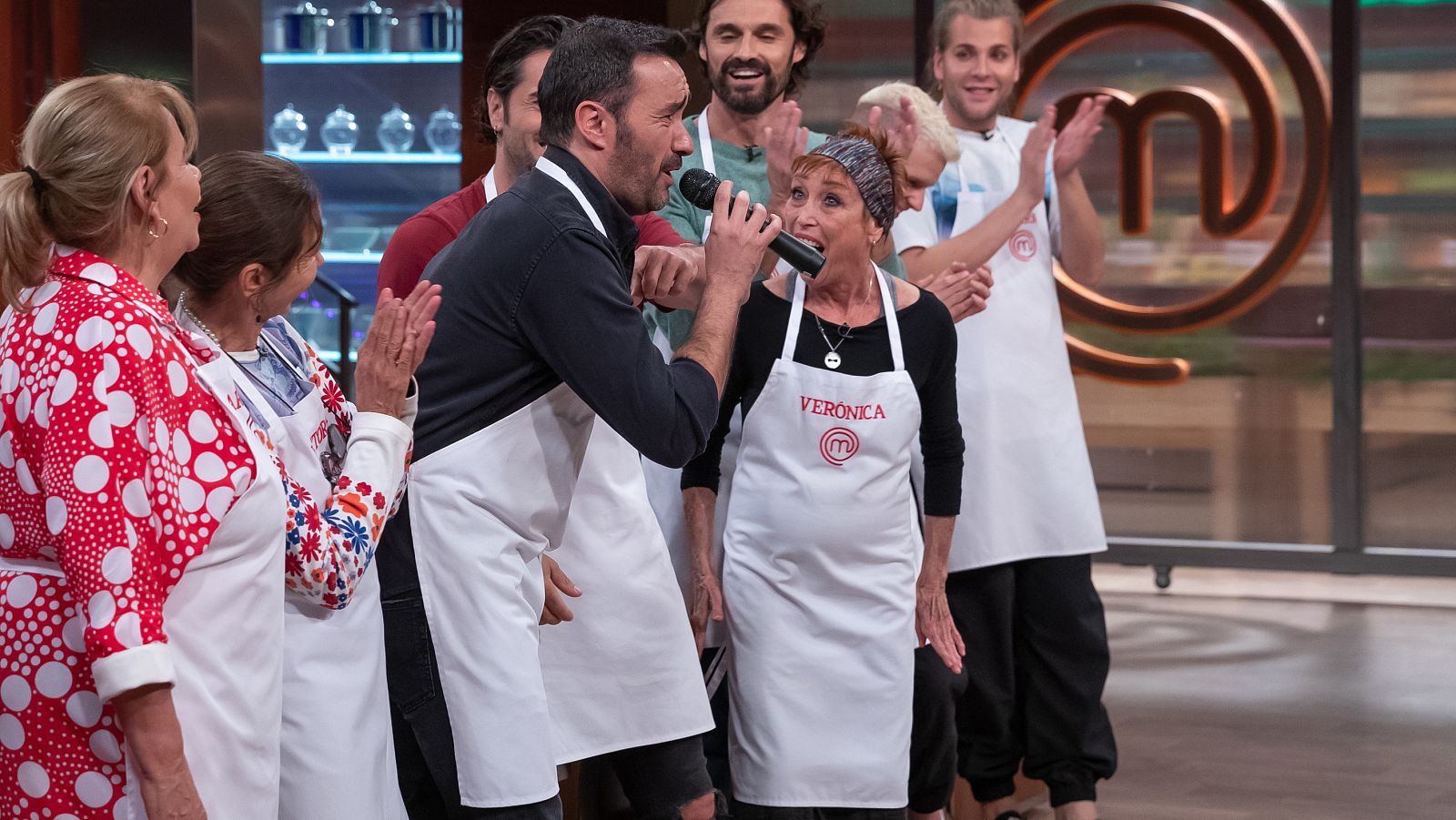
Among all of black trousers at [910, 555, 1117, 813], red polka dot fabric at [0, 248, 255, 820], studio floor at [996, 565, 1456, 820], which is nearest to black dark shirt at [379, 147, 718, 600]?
red polka dot fabric at [0, 248, 255, 820]

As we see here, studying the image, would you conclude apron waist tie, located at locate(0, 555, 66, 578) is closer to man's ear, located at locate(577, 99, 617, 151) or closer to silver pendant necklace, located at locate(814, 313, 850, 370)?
man's ear, located at locate(577, 99, 617, 151)

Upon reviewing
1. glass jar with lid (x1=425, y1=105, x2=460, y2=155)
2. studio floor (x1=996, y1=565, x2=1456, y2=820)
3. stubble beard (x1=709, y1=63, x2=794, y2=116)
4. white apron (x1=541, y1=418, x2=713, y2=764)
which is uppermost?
glass jar with lid (x1=425, y1=105, x2=460, y2=155)

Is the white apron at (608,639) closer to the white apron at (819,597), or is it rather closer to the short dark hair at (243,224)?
the white apron at (819,597)

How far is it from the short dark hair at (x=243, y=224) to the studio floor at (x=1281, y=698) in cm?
227

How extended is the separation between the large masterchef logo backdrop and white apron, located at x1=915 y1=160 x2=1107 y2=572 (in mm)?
3603

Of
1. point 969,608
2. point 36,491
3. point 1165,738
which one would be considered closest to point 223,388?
point 36,491

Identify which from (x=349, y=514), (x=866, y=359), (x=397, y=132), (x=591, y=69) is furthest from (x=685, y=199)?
(x=397, y=132)

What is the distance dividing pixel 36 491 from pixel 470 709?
61 centimetres

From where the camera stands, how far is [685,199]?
8.54 feet

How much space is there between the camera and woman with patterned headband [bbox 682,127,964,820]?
2.42 m

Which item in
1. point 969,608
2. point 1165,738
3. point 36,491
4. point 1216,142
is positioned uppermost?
point 1216,142

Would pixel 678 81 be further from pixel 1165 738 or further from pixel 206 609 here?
pixel 1165 738

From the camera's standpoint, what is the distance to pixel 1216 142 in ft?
21.3

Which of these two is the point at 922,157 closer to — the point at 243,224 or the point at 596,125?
the point at 596,125
